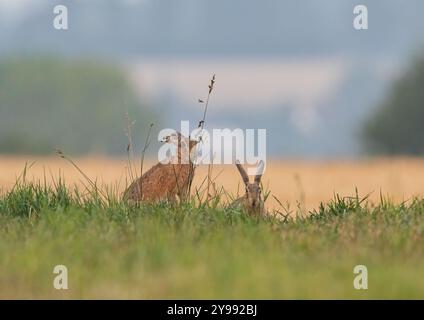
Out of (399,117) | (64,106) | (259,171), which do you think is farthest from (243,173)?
(64,106)

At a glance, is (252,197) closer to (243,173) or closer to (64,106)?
(243,173)

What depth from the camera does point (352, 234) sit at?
9.06 meters

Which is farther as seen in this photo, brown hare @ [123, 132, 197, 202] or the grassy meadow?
brown hare @ [123, 132, 197, 202]

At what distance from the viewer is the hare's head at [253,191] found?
10.2 metres

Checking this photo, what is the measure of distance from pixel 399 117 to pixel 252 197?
39731 millimetres

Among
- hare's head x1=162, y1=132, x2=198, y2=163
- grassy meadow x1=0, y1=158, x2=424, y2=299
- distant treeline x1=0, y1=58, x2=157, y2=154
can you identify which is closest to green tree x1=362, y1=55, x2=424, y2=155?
distant treeline x1=0, y1=58, x2=157, y2=154

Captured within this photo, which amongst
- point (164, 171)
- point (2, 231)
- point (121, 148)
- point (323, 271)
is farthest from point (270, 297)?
point (121, 148)

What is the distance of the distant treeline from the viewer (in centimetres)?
5656

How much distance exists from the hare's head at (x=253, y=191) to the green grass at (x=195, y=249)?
295 mm

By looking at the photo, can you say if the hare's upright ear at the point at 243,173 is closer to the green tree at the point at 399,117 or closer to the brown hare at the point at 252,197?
the brown hare at the point at 252,197

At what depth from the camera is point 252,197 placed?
1030 cm

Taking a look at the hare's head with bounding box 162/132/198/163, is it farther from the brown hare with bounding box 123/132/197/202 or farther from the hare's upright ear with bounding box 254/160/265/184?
the hare's upright ear with bounding box 254/160/265/184
